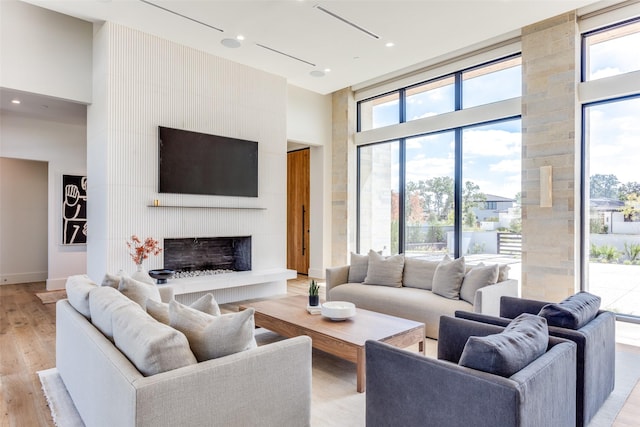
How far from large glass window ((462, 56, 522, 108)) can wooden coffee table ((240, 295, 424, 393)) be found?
388 centimetres

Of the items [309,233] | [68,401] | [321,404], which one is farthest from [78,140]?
[321,404]

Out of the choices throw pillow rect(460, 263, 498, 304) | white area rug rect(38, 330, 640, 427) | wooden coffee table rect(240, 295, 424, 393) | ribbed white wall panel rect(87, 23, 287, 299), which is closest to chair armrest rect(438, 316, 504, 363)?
wooden coffee table rect(240, 295, 424, 393)

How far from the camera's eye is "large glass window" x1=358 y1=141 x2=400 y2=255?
6895 millimetres

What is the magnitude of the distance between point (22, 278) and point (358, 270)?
648 centimetres

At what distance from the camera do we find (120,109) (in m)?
4.55

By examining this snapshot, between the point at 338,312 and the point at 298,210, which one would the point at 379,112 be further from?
the point at 338,312

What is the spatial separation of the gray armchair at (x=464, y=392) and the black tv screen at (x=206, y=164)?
3.86 meters

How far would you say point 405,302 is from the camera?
13.2ft

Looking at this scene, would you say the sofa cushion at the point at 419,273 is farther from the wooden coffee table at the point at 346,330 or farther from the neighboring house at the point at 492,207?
the neighboring house at the point at 492,207

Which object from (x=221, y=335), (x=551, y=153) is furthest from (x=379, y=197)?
(x=221, y=335)

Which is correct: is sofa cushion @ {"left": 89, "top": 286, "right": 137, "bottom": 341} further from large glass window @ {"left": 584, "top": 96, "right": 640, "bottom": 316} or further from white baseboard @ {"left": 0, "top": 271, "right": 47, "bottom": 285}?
white baseboard @ {"left": 0, "top": 271, "right": 47, "bottom": 285}

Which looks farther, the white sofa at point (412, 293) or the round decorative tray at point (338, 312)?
the white sofa at point (412, 293)

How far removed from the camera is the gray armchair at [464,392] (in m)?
1.48

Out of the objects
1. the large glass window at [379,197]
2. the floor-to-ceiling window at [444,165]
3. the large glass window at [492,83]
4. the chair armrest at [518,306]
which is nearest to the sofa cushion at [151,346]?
the chair armrest at [518,306]
